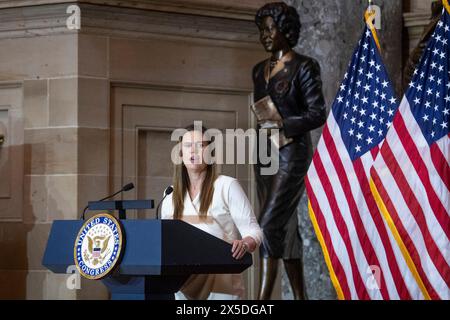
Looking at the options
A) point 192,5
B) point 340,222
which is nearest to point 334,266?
point 340,222

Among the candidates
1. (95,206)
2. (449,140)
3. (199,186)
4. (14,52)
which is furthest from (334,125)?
(14,52)

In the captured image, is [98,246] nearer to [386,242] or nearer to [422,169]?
[386,242]

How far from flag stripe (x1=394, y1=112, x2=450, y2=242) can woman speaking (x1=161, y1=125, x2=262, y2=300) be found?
165 cm

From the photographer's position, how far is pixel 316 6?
1102cm

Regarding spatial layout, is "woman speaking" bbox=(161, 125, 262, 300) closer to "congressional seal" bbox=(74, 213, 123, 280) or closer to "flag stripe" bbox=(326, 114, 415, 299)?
"congressional seal" bbox=(74, 213, 123, 280)

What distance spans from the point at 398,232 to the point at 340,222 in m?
0.45

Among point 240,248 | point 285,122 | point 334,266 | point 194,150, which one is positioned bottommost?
point 334,266

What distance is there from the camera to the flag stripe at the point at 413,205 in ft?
24.8

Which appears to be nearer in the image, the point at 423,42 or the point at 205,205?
the point at 205,205

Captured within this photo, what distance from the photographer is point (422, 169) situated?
774 centimetres

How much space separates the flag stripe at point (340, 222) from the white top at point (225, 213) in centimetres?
141

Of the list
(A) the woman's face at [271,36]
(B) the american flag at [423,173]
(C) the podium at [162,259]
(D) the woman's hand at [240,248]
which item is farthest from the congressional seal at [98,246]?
(A) the woman's face at [271,36]

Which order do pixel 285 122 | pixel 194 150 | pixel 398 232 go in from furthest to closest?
pixel 285 122 < pixel 398 232 < pixel 194 150
